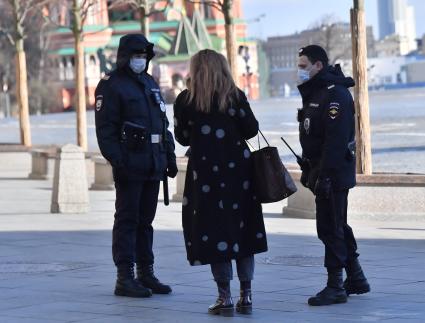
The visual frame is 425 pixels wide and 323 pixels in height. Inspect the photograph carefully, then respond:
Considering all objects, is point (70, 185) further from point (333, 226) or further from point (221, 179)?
point (221, 179)

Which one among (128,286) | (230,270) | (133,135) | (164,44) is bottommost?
(128,286)

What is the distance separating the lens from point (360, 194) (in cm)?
1748

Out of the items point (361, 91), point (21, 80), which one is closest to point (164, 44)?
point (21, 80)

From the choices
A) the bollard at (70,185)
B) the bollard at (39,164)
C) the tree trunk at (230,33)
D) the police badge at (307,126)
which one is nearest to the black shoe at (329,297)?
the police badge at (307,126)

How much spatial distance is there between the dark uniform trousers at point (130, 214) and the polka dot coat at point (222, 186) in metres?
0.91

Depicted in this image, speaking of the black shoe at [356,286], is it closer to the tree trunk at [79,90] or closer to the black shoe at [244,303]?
the black shoe at [244,303]

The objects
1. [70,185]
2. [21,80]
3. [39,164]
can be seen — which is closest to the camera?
[70,185]

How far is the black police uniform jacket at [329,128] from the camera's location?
990 cm

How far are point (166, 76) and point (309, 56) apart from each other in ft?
416

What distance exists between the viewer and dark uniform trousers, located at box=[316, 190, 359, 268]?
10055mm

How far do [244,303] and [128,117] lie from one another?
1.76m

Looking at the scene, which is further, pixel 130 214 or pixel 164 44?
pixel 164 44

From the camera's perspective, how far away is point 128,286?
10.5 metres

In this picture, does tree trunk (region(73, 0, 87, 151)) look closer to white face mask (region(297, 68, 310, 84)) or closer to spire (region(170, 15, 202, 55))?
white face mask (region(297, 68, 310, 84))
